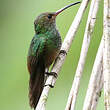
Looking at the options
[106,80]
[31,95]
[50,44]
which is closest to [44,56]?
[50,44]

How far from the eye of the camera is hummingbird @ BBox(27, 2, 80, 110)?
127 inches

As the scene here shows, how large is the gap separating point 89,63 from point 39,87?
0.42 metres

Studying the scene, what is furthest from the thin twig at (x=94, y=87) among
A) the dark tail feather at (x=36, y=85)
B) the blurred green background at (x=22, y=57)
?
the dark tail feather at (x=36, y=85)

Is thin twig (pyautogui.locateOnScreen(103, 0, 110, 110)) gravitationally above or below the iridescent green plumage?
above

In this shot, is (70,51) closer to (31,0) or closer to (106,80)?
(31,0)

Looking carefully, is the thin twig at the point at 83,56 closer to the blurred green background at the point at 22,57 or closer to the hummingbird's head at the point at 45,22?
the blurred green background at the point at 22,57

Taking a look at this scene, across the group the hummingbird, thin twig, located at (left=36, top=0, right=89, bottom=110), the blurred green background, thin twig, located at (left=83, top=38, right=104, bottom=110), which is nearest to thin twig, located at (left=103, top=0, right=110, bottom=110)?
thin twig, located at (left=83, top=38, right=104, bottom=110)

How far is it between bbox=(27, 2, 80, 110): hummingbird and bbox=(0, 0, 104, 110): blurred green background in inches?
2.7

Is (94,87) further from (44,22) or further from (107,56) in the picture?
(44,22)

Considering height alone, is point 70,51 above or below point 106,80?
below

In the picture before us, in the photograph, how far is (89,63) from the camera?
10.3ft

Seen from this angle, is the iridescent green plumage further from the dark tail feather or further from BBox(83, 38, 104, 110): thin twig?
BBox(83, 38, 104, 110): thin twig

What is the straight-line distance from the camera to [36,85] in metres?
3.26

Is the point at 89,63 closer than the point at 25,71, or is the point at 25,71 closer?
the point at 89,63
